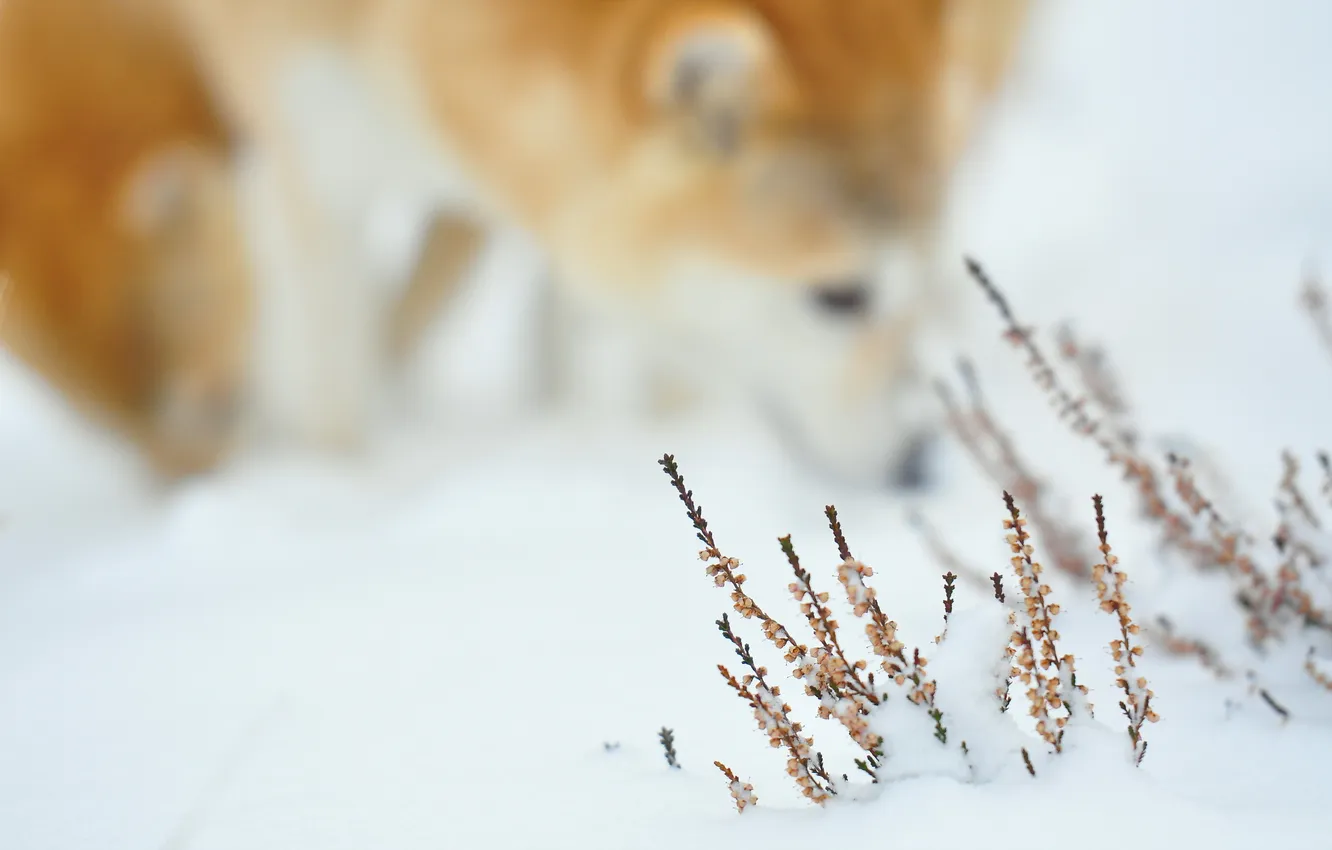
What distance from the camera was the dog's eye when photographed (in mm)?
1938

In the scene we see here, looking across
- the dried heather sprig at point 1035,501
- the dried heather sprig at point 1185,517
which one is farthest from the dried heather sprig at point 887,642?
the dried heather sprig at point 1035,501

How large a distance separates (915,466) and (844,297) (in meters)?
0.35

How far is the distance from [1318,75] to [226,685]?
2.57 metres

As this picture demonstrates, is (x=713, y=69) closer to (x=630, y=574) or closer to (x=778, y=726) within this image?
(x=630, y=574)

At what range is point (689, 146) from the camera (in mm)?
1868

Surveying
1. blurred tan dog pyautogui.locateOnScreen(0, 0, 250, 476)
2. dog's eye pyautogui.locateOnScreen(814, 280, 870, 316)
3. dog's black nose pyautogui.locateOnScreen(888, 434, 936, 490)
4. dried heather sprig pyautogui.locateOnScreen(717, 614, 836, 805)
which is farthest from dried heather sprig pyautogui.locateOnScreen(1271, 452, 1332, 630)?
blurred tan dog pyautogui.locateOnScreen(0, 0, 250, 476)

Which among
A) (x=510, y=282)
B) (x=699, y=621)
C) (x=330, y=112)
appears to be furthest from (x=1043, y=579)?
(x=510, y=282)

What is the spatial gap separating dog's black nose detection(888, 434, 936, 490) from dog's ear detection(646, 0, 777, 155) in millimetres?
624

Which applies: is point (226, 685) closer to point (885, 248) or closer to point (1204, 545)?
point (1204, 545)

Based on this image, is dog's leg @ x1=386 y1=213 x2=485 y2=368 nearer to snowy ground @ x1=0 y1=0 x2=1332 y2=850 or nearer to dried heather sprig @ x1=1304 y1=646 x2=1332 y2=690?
snowy ground @ x1=0 y1=0 x2=1332 y2=850

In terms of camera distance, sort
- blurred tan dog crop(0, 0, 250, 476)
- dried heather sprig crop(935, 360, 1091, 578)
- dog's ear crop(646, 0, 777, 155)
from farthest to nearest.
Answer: blurred tan dog crop(0, 0, 250, 476) → dog's ear crop(646, 0, 777, 155) → dried heather sprig crop(935, 360, 1091, 578)

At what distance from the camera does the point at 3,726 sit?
110cm

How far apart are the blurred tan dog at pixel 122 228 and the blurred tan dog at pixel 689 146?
0.16 meters

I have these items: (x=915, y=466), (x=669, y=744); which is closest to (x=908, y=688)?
(x=669, y=744)
